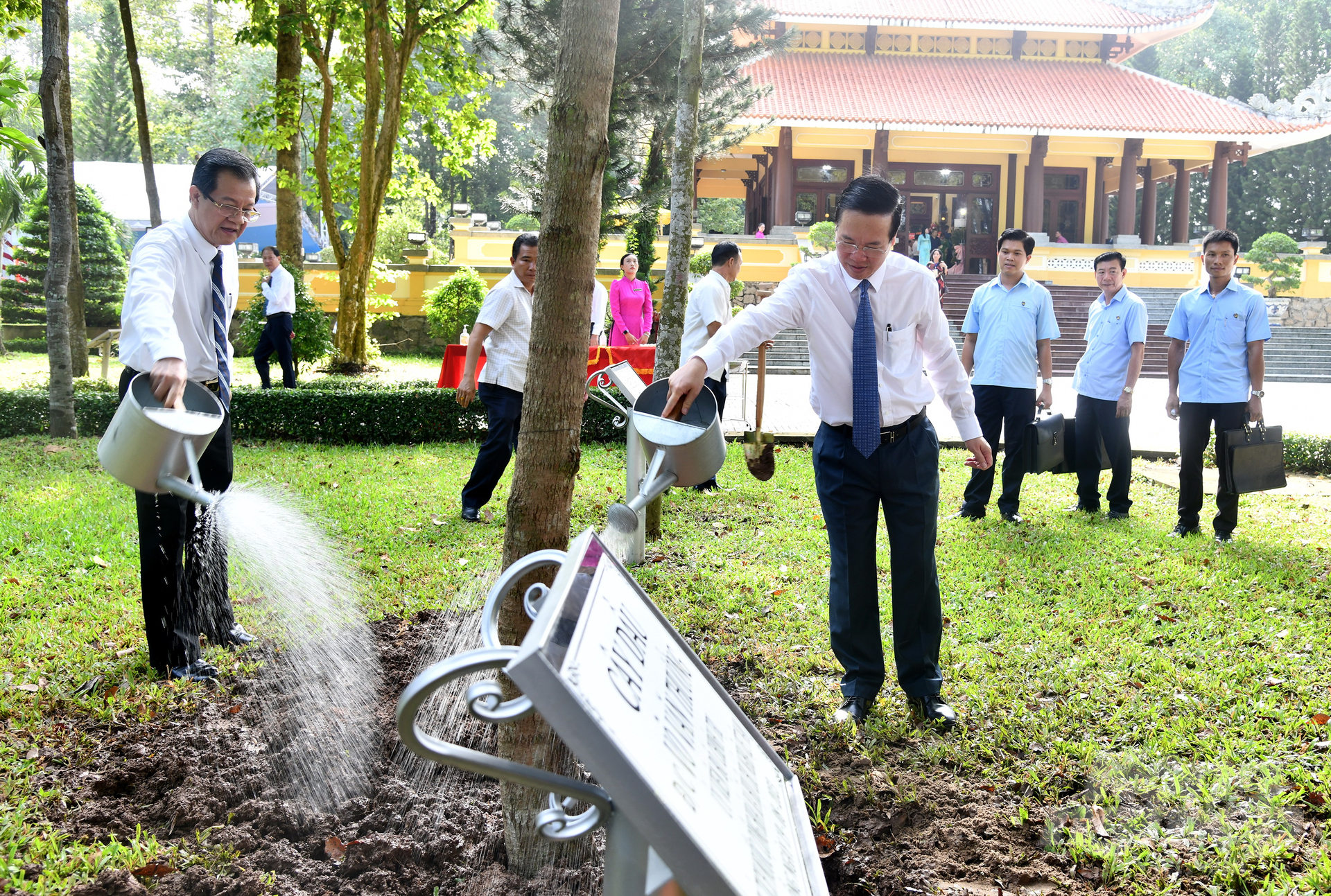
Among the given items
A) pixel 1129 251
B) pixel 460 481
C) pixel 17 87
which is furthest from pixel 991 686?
pixel 1129 251

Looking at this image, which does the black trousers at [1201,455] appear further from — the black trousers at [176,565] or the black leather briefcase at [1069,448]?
the black trousers at [176,565]

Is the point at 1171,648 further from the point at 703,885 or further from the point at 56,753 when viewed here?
the point at 56,753

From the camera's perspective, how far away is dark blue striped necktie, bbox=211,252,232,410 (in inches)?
131

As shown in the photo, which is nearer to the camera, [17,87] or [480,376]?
[480,376]

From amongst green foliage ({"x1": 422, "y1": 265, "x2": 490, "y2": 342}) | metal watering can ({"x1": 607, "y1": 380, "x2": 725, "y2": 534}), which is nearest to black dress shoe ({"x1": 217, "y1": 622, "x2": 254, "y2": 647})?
metal watering can ({"x1": 607, "y1": 380, "x2": 725, "y2": 534})

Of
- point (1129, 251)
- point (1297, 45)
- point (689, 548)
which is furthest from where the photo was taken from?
point (1297, 45)

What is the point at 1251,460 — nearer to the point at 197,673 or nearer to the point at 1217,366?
the point at 1217,366

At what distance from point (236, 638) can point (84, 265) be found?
22588 millimetres

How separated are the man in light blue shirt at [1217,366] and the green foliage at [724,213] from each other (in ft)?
126

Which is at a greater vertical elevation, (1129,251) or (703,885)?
(1129,251)

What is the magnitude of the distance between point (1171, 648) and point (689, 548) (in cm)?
255

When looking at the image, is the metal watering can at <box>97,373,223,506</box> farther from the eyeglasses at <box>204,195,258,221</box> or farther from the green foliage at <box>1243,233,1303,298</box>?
the green foliage at <box>1243,233,1303,298</box>

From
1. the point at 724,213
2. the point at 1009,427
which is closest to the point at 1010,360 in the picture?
the point at 1009,427

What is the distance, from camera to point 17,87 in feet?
24.0
